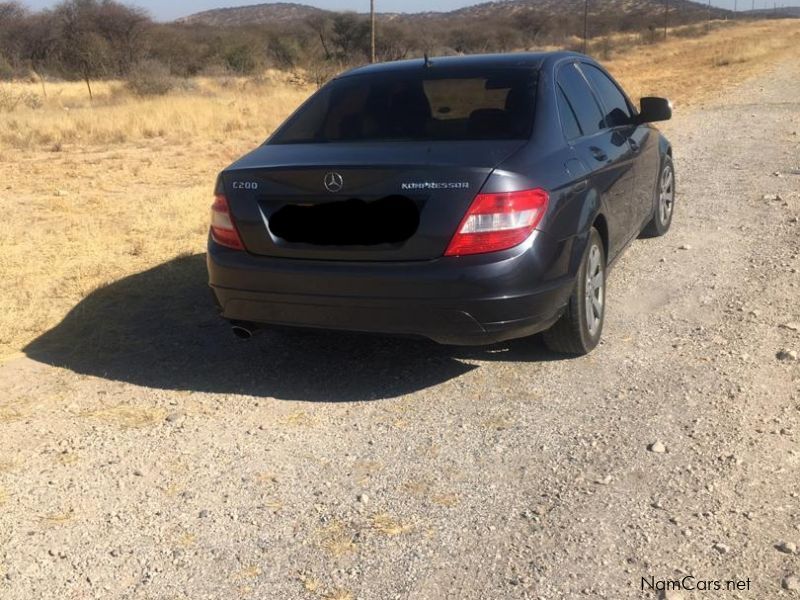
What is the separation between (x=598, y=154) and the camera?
14.4 feet

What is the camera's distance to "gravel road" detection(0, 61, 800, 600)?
101 inches

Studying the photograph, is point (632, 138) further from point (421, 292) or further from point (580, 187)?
point (421, 292)

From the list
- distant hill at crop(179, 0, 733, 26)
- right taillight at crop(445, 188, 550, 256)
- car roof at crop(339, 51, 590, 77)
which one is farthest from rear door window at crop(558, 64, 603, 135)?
distant hill at crop(179, 0, 733, 26)

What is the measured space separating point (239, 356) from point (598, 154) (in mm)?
2215

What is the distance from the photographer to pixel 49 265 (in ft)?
20.1

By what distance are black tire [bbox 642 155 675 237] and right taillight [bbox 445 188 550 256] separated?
2975mm

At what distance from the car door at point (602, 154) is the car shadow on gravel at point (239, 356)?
885 mm

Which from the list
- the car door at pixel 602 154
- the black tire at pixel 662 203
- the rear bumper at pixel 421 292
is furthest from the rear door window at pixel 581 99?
the black tire at pixel 662 203

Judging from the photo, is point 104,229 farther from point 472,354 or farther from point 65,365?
point 472,354

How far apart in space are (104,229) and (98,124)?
33.0ft

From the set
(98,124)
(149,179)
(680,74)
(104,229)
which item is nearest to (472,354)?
(104,229)

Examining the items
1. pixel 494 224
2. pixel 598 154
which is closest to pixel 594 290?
pixel 598 154

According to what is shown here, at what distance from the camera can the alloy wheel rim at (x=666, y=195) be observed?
6402 mm

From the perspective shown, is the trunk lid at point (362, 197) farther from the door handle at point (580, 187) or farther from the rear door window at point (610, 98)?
the rear door window at point (610, 98)
